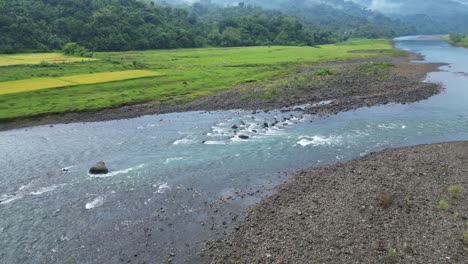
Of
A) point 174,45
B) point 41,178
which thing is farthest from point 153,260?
point 174,45

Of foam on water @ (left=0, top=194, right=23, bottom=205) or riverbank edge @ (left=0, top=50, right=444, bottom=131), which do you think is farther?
riverbank edge @ (left=0, top=50, right=444, bottom=131)

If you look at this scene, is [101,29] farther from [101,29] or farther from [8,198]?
[8,198]

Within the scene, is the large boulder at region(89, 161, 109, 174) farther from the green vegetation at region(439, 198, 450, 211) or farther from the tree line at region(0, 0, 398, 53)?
the tree line at region(0, 0, 398, 53)

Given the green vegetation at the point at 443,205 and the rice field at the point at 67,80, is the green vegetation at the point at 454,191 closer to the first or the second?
the green vegetation at the point at 443,205

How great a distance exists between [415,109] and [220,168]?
3555 centimetres

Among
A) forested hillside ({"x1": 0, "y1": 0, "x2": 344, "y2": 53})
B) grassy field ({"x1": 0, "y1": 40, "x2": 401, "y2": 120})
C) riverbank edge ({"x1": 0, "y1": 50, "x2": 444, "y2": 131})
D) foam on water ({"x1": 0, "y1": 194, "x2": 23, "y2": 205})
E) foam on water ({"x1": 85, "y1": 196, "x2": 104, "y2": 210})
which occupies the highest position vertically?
forested hillside ({"x1": 0, "y1": 0, "x2": 344, "y2": 53})

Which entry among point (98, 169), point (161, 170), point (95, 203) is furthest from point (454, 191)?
point (98, 169)

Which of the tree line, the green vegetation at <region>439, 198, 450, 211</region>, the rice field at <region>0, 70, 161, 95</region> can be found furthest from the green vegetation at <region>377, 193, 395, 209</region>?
the tree line

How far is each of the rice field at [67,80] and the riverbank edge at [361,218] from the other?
50.7 m

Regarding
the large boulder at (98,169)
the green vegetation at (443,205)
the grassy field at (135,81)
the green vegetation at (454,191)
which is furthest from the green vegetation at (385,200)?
the grassy field at (135,81)

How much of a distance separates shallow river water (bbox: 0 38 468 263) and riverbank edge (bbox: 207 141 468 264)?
2.33 metres

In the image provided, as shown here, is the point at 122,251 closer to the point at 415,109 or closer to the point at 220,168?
the point at 220,168

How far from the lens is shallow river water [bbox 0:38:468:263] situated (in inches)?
953

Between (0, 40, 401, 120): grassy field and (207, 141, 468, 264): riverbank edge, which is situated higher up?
(0, 40, 401, 120): grassy field
